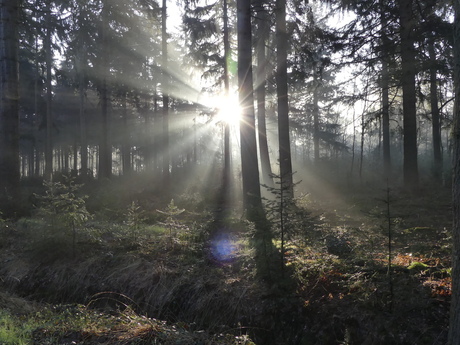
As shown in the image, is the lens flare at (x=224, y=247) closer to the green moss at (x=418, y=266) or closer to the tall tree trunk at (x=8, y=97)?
the green moss at (x=418, y=266)

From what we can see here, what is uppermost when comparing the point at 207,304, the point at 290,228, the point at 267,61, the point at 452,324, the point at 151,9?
the point at 151,9

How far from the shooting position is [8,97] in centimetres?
973

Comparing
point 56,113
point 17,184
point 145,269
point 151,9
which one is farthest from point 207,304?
point 56,113

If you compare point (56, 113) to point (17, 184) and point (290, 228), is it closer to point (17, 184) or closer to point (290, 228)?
point (17, 184)

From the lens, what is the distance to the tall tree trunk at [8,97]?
31.9 feet

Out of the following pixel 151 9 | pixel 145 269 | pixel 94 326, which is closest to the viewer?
pixel 94 326

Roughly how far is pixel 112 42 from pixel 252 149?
593 inches

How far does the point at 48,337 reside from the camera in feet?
10.8

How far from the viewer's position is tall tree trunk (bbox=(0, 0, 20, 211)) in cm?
972

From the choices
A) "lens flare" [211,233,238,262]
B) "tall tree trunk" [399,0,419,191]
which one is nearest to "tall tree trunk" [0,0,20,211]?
"lens flare" [211,233,238,262]

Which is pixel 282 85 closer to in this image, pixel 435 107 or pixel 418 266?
pixel 435 107

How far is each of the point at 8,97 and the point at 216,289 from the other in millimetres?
9406

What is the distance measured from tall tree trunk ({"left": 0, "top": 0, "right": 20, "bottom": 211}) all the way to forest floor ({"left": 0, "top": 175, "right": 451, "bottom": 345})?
10.8ft

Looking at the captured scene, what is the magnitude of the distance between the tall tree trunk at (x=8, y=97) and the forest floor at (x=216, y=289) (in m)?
3.30
